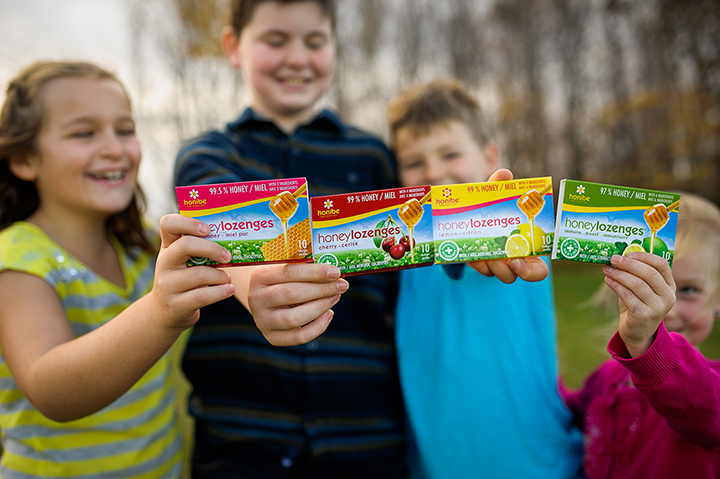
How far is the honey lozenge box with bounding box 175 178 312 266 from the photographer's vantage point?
1304 millimetres

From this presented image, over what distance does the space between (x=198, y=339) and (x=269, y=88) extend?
4.12 feet

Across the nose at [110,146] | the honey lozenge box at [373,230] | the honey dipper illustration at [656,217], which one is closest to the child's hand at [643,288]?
the honey dipper illustration at [656,217]

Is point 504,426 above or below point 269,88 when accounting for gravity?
below

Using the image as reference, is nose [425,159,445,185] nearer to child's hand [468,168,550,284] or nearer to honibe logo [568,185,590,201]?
child's hand [468,168,550,284]

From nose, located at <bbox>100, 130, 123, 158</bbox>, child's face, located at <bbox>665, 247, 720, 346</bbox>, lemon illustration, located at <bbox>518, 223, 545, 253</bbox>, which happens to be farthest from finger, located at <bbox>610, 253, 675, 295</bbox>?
nose, located at <bbox>100, 130, 123, 158</bbox>

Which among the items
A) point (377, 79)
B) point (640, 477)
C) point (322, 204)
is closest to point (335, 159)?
point (322, 204)

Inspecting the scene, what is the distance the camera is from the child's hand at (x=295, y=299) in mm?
1289

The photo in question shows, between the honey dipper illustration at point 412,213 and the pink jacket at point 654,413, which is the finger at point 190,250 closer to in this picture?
the honey dipper illustration at point 412,213

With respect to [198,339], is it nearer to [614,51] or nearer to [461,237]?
[461,237]

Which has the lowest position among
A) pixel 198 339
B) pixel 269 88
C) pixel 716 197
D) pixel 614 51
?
pixel 716 197

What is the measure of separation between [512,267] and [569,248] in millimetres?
180

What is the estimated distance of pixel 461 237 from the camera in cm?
146

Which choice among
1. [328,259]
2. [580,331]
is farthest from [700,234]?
[580,331]

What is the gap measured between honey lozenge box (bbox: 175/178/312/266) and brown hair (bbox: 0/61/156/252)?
3.77 feet
